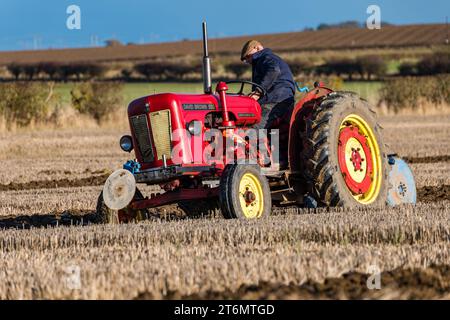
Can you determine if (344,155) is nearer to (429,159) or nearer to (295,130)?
(295,130)

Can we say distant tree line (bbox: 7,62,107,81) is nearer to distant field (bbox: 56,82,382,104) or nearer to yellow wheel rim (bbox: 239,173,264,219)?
distant field (bbox: 56,82,382,104)

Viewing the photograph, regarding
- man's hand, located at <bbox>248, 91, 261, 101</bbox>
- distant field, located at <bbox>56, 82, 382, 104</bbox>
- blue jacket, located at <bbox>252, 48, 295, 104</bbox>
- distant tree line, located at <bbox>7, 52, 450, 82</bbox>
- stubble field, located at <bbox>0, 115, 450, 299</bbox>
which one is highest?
distant tree line, located at <bbox>7, 52, 450, 82</bbox>

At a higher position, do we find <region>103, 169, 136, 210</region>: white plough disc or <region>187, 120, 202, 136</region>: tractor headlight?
<region>187, 120, 202, 136</region>: tractor headlight

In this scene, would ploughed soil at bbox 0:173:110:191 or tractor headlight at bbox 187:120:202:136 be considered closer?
tractor headlight at bbox 187:120:202:136

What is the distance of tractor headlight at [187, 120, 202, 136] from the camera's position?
1023 centimetres

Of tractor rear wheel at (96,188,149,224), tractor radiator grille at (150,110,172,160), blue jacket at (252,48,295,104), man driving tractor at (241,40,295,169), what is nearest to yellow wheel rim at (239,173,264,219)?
man driving tractor at (241,40,295,169)

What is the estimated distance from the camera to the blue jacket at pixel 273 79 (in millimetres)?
10938

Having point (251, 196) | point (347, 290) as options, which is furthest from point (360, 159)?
point (347, 290)

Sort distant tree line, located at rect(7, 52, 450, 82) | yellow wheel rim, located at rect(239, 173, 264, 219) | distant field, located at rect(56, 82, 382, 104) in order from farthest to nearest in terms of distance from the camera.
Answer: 1. distant tree line, located at rect(7, 52, 450, 82)
2. distant field, located at rect(56, 82, 382, 104)
3. yellow wheel rim, located at rect(239, 173, 264, 219)

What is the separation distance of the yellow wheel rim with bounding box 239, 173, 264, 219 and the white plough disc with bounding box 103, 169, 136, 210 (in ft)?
3.56

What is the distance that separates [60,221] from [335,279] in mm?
6238

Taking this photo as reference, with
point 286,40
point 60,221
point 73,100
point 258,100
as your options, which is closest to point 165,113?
point 258,100

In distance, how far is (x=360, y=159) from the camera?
11484 mm
